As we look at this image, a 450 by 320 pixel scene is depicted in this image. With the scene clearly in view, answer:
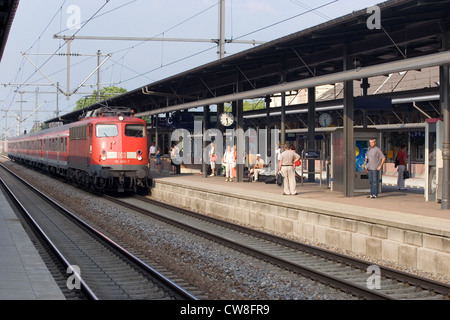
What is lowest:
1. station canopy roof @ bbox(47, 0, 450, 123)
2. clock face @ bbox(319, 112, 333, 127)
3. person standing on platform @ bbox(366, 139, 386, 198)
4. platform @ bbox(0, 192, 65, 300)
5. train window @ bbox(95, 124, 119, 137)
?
platform @ bbox(0, 192, 65, 300)

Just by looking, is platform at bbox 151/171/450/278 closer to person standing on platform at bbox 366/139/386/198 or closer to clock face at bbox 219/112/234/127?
person standing on platform at bbox 366/139/386/198

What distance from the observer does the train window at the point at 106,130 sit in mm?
22062

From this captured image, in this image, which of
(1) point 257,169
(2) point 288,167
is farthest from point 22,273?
(1) point 257,169

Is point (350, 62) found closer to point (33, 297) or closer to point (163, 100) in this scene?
point (33, 297)

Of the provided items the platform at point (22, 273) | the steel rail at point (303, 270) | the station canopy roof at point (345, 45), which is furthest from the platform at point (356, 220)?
the platform at point (22, 273)

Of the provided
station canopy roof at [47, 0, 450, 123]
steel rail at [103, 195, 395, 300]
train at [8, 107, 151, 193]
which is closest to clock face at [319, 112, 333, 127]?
station canopy roof at [47, 0, 450, 123]

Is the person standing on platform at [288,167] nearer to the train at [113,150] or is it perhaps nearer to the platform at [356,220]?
the platform at [356,220]

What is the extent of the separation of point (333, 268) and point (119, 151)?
13.7m

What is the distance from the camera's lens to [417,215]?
11672 mm

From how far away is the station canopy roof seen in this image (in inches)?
495

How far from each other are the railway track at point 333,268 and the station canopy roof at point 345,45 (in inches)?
194

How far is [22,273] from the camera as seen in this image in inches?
331

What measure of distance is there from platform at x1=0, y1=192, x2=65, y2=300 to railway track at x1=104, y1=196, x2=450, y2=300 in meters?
3.68

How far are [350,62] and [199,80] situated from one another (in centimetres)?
994
